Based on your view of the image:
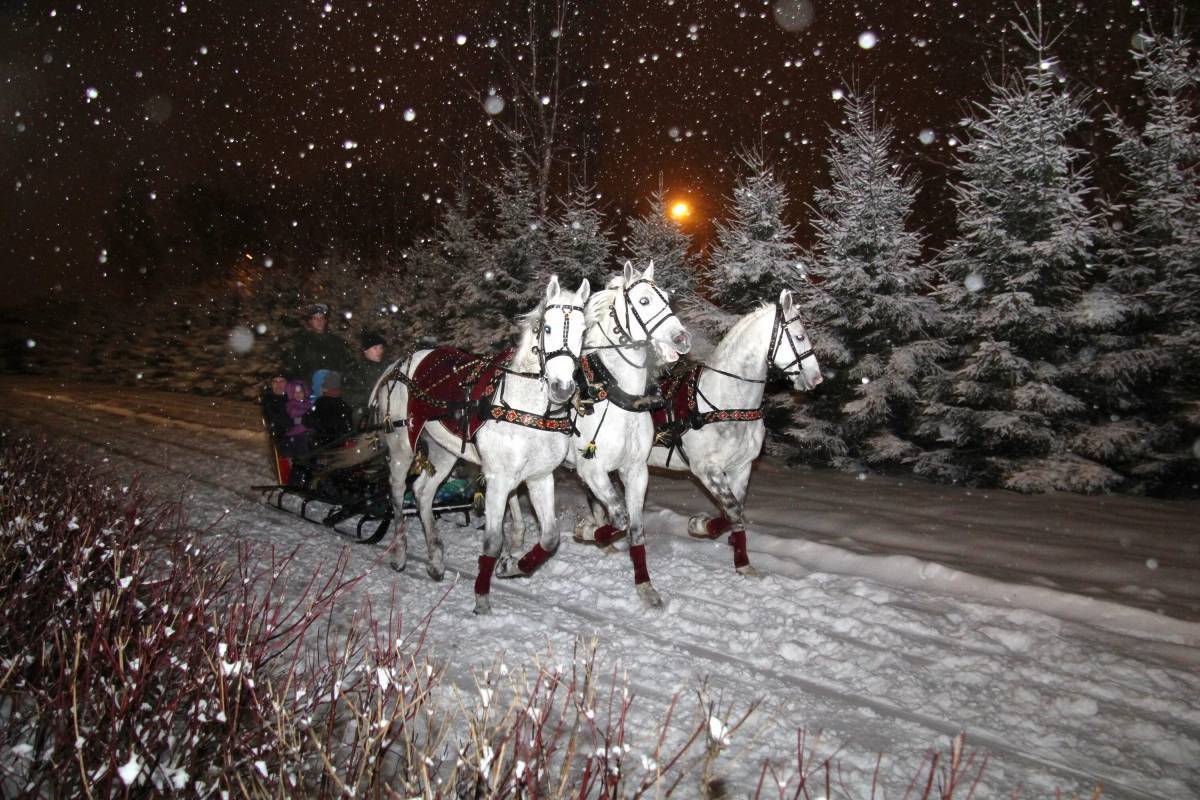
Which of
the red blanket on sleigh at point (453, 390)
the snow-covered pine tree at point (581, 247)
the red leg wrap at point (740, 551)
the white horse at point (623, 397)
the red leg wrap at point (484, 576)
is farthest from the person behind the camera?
the snow-covered pine tree at point (581, 247)

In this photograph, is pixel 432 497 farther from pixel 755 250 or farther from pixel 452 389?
pixel 755 250

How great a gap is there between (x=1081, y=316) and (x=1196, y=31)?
8.77 m

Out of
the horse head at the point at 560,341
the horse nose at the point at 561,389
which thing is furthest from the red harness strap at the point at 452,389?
the horse nose at the point at 561,389

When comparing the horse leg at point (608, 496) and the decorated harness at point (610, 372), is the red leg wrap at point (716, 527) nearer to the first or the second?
the horse leg at point (608, 496)

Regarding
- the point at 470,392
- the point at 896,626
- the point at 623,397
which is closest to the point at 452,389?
the point at 470,392

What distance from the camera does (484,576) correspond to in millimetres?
4863

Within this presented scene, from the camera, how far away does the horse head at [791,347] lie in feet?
18.9

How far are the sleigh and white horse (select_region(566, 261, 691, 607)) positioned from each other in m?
2.09

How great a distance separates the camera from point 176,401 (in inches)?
898

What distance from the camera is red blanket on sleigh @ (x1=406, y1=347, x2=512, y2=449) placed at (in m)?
5.18

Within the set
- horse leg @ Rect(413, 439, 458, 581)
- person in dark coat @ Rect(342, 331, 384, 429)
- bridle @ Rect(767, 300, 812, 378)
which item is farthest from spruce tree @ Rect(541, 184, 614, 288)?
bridle @ Rect(767, 300, 812, 378)

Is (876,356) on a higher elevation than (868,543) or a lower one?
higher

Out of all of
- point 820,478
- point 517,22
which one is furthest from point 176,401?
point 820,478

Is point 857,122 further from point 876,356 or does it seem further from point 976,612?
point 976,612
